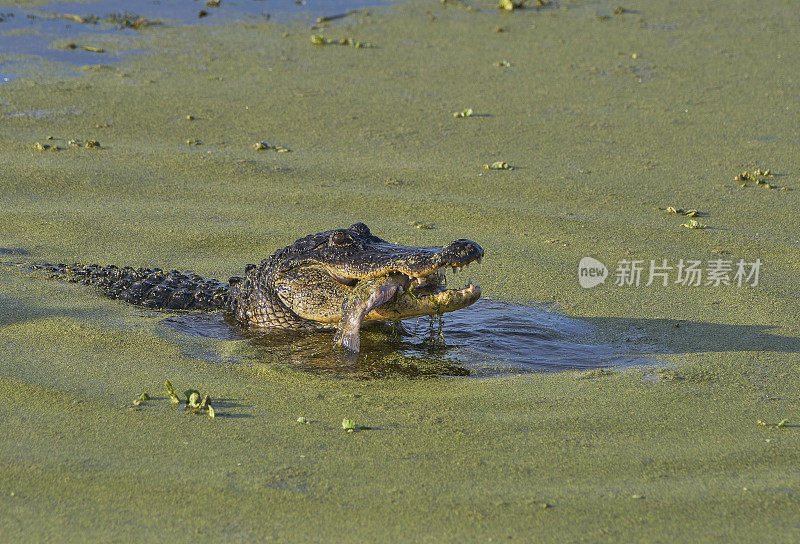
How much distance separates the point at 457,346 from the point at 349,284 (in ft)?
2.12

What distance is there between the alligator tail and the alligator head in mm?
169

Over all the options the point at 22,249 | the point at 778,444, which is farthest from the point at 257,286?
the point at 778,444

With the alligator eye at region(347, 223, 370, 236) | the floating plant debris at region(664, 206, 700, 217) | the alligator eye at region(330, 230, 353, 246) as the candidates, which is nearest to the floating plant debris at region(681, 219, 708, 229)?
the floating plant debris at region(664, 206, 700, 217)

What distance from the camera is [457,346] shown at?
4961 mm

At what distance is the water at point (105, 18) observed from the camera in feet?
32.5

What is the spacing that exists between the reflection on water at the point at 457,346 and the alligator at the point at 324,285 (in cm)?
A: 11

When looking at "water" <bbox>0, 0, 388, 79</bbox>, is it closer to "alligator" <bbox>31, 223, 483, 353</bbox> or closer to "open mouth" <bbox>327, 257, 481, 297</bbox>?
"alligator" <bbox>31, 223, 483, 353</bbox>

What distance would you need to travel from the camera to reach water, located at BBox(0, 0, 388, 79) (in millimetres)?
9914

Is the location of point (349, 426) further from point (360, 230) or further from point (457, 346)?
point (360, 230)

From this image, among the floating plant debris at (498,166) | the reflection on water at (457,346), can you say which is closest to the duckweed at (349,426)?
the reflection on water at (457,346)

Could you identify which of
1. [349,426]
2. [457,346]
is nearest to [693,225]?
[457,346]

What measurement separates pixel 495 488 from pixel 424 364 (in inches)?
52.0

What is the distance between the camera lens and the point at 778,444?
388 cm

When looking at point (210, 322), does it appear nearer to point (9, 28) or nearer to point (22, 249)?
point (22, 249)
